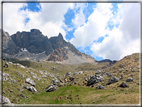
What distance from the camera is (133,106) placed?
83.1ft

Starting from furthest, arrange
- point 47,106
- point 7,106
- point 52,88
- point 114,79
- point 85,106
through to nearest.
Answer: point 114,79 → point 52,88 → point 47,106 → point 85,106 → point 7,106

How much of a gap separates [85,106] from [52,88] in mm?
32458

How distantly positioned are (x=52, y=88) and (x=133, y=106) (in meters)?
46.9

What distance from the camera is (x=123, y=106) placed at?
2703 cm

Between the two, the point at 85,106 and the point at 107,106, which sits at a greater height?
the point at 107,106

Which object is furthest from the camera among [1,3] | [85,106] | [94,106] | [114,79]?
[114,79]

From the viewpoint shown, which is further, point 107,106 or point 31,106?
point 31,106

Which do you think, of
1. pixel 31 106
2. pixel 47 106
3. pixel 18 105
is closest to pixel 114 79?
pixel 47 106

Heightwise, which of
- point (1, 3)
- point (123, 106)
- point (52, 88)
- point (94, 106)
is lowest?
point (52, 88)

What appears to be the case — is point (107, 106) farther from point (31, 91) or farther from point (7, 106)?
point (31, 91)

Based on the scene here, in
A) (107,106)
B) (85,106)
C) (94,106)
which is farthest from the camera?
(85,106)

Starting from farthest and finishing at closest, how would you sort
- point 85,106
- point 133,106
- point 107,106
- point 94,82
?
point 94,82
point 85,106
point 107,106
point 133,106

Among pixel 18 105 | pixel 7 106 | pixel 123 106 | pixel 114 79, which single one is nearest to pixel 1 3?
pixel 7 106

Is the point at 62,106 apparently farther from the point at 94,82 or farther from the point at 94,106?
the point at 94,82
